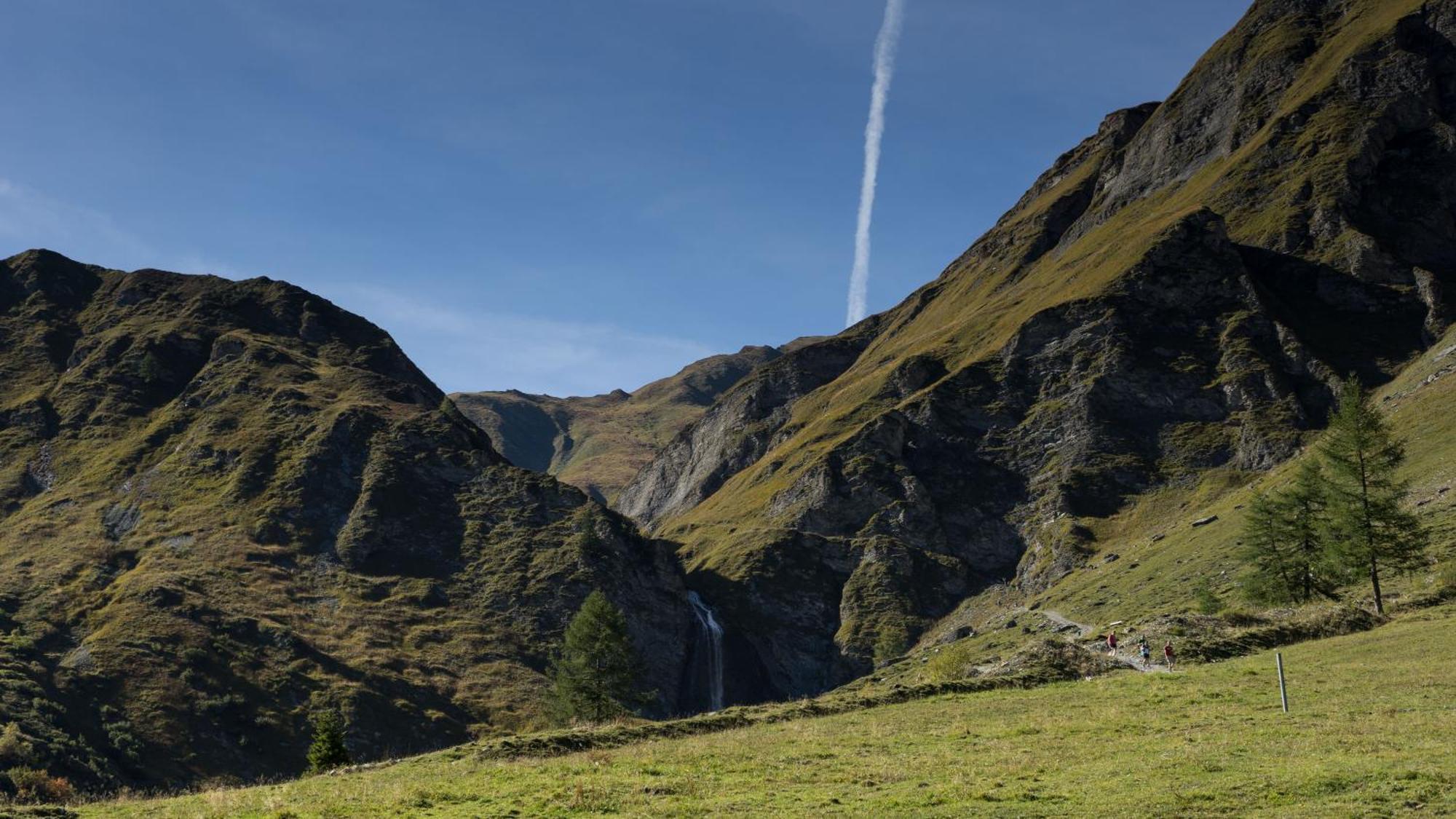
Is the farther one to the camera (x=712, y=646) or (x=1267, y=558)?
(x=712, y=646)

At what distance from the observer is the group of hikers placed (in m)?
46.1

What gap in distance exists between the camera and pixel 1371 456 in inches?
2525

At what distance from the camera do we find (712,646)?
521 feet

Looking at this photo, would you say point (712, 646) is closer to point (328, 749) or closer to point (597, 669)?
point (597, 669)

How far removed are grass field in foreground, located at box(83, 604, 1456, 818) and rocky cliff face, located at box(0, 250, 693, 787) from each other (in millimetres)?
80460

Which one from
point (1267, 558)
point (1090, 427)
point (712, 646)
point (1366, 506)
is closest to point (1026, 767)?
point (1366, 506)

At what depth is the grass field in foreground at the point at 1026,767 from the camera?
70.0 feet

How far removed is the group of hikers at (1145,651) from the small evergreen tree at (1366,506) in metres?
20.8

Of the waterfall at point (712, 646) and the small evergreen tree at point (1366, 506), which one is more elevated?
the small evergreen tree at point (1366, 506)

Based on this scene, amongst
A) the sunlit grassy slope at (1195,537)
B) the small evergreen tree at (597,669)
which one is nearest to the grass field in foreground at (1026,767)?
the sunlit grassy slope at (1195,537)

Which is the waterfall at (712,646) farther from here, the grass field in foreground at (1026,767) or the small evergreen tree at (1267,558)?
the grass field in foreground at (1026,767)

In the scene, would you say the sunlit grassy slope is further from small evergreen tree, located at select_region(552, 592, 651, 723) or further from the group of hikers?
small evergreen tree, located at select_region(552, 592, 651, 723)

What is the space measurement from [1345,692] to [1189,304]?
176 metres

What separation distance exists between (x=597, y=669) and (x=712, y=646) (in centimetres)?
6704
